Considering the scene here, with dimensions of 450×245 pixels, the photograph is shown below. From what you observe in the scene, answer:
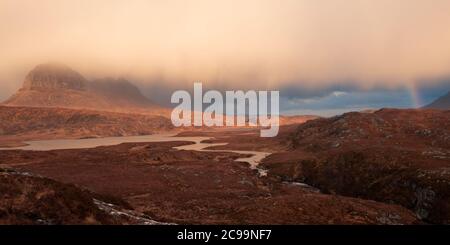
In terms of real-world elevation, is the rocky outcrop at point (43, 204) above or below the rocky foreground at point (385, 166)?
above

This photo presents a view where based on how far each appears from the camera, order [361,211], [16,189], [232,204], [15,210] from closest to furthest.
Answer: [15,210], [16,189], [361,211], [232,204]

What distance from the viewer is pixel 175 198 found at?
1607 inches

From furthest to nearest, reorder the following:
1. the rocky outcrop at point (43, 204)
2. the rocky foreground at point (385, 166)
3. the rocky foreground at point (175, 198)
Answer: the rocky foreground at point (385, 166)
the rocky foreground at point (175, 198)
the rocky outcrop at point (43, 204)

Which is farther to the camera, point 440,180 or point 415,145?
point 415,145

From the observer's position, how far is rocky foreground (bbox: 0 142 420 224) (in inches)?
727

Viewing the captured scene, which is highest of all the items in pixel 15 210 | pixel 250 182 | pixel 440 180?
pixel 15 210

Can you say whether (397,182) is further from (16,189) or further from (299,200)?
(16,189)

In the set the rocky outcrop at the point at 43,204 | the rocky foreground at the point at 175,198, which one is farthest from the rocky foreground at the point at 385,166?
the rocky outcrop at the point at 43,204

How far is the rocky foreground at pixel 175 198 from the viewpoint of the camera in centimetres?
1847

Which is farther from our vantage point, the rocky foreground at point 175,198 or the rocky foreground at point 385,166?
the rocky foreground at point 385,166

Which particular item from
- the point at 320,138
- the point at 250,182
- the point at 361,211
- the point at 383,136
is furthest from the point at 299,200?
the point at 320,138

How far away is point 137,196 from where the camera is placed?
42594mm

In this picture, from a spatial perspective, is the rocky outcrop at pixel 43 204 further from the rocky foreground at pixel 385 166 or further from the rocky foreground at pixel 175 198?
the rocky foreground at pixel 385 166
